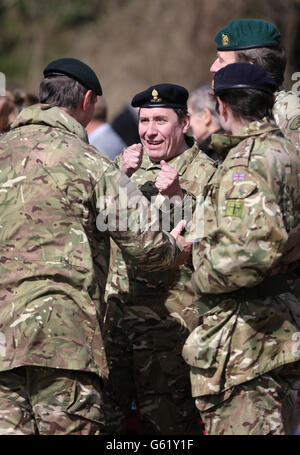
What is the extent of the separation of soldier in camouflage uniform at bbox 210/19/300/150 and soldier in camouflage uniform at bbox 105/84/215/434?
605 mm

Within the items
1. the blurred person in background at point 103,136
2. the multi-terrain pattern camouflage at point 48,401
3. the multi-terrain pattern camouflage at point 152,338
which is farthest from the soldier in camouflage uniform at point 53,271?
the blurred person in background at point 103,136

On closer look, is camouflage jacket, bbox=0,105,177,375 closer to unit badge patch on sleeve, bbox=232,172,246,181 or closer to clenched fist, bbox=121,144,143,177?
unit badge patch on sleeve, bbox=232,172,246,181

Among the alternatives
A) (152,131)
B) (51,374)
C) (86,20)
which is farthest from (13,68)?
(51,374)

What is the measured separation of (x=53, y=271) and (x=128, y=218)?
17.6 inches

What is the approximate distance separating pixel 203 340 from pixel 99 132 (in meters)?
4.54

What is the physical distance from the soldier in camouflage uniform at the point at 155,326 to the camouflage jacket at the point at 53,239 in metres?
0.91

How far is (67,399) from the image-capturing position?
3.58 m

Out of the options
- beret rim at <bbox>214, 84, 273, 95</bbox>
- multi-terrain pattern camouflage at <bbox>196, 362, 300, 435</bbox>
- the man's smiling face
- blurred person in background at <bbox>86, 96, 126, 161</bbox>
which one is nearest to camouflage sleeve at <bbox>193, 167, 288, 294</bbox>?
beret rim at <bbox>214, 84, 273, 95</bbox>

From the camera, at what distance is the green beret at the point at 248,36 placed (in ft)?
13.9

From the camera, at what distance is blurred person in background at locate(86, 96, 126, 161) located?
25.2ft

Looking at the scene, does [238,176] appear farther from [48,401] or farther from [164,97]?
[164,97]

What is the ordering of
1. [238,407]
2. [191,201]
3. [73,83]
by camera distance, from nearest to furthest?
[238,407]
[73,83]
[191,201]

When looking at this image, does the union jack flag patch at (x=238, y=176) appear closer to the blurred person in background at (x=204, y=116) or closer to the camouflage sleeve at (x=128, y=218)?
the camouflage sleeve at (x=128, y=218)

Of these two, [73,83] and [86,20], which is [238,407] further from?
[86,20]
